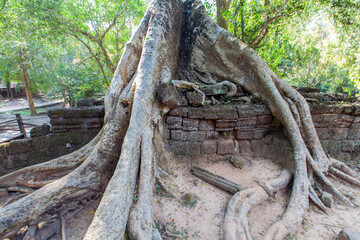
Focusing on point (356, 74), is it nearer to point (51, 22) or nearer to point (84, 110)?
point (84, 110)

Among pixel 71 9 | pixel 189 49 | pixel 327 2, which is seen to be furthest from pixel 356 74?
pixel 71 9

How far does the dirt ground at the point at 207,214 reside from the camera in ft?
6.27

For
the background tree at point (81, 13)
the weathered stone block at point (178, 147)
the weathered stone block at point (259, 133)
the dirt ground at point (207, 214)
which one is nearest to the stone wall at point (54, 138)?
the dirt ground at point (207, 214)

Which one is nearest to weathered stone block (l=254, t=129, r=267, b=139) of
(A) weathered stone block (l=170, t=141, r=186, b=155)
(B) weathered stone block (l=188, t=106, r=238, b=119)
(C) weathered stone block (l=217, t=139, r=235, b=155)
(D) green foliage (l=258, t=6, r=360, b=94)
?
(C) weathered stone block (l=217, t=139, r=235, b=155)

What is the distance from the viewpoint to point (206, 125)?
10.7 ft

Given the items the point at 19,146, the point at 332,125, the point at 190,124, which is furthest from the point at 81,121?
the point at 332,125

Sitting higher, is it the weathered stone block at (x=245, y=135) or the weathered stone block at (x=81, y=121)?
the weathered stone block at (x=81, y=121)

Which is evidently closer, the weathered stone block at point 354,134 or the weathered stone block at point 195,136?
the weathered stone block at point 195,136

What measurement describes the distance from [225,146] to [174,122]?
1.20m

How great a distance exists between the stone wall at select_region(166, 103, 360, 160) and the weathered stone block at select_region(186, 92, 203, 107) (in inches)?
4.1

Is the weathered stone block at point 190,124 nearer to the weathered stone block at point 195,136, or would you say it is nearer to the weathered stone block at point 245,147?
the weathered stone block at point 195,136

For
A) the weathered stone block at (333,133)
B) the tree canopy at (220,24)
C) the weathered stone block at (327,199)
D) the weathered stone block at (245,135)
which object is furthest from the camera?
the tree canopy at (220,24)

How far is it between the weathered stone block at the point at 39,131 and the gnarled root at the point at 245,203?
3.45 m

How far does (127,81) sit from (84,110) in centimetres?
100
